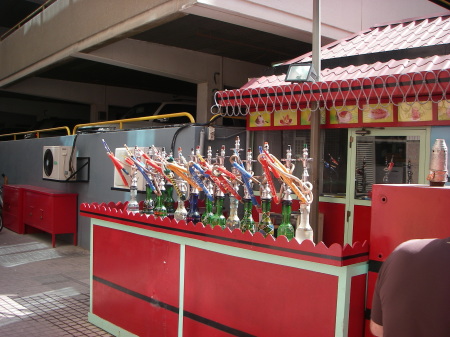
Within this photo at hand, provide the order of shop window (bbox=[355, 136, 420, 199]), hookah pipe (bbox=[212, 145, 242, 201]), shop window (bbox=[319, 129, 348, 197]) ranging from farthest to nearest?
shop window (bbox=[319, 129, 348, 197])
shop window (bbox=[355, 136, 420, 199])
hookah pipe (bbox=[212, 145, 242, 201])

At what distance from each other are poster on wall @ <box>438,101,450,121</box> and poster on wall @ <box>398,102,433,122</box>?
3.8 inches

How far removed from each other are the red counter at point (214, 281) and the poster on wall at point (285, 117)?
9.59ft

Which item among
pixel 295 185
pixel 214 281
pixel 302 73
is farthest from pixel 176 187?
pixel 302 73

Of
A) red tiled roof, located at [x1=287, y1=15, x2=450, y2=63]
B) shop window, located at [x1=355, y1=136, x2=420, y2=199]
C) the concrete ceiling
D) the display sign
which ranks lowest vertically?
shop window, located at [x1=355, y1=136, x2=420, y2=199]

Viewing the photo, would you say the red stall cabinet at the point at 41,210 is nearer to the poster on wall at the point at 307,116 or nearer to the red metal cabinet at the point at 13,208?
the red metal cabinet at the point at 13,208

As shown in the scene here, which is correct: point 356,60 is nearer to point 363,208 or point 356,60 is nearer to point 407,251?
point 363,208

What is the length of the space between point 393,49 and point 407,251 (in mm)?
4463

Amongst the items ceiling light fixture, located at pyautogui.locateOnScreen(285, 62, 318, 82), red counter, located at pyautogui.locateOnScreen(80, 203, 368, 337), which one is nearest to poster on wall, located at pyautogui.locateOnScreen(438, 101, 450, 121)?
ceiling light fixture, located at pyautogui.locateOnScreen(285, 62, 318, 82)

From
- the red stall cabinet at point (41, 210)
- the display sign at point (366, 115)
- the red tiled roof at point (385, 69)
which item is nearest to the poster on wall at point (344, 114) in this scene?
the display sign at point (366, 115)

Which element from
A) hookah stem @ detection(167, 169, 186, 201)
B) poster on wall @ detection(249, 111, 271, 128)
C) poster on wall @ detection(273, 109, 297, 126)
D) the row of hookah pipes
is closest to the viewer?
the row of hookah pipes

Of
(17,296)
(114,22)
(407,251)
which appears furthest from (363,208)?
(114,22)

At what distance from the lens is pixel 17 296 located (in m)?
6.38

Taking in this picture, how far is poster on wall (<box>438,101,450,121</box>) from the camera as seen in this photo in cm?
513

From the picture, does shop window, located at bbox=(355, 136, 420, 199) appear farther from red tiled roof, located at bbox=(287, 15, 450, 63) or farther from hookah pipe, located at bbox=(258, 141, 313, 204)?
hookah pipe, located at bbox=(258, 141, 313, 204)
